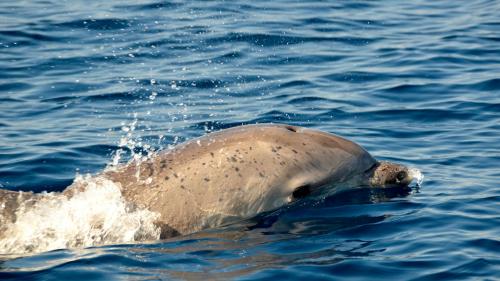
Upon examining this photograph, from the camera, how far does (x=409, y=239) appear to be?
10.5 m

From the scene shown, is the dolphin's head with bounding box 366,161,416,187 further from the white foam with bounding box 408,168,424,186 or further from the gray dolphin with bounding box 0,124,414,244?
the gray dolphin with bounding box 0,124,414,244

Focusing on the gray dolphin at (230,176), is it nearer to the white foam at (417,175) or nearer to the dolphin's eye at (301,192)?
the dolphin's eye at (301,192)

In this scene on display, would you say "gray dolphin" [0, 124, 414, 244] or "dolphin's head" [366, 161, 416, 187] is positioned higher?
"gray dolphin" [0, 124, 414, 244]

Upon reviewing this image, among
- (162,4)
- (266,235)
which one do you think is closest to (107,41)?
(162,4)

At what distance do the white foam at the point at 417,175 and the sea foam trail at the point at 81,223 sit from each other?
10.8ft

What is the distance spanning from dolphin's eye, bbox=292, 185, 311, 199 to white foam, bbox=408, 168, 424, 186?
4.86 feet

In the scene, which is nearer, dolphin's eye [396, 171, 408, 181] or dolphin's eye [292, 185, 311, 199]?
dolphin's eye [292, 185, 311, 199]

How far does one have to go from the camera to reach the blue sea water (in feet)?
32.7

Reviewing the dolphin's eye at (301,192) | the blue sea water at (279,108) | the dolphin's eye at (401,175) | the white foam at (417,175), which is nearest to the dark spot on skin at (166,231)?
the blue sea water at (279,108)

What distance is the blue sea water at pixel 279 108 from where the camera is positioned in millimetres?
9977

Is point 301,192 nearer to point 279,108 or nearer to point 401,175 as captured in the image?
point 401,175

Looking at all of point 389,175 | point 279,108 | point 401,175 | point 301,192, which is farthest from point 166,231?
point 279,108

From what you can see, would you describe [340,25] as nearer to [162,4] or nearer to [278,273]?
[162,4]

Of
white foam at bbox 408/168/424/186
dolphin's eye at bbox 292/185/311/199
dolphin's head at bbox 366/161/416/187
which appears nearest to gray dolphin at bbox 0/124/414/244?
dolphin's eye at bbox 292/185/311/199
